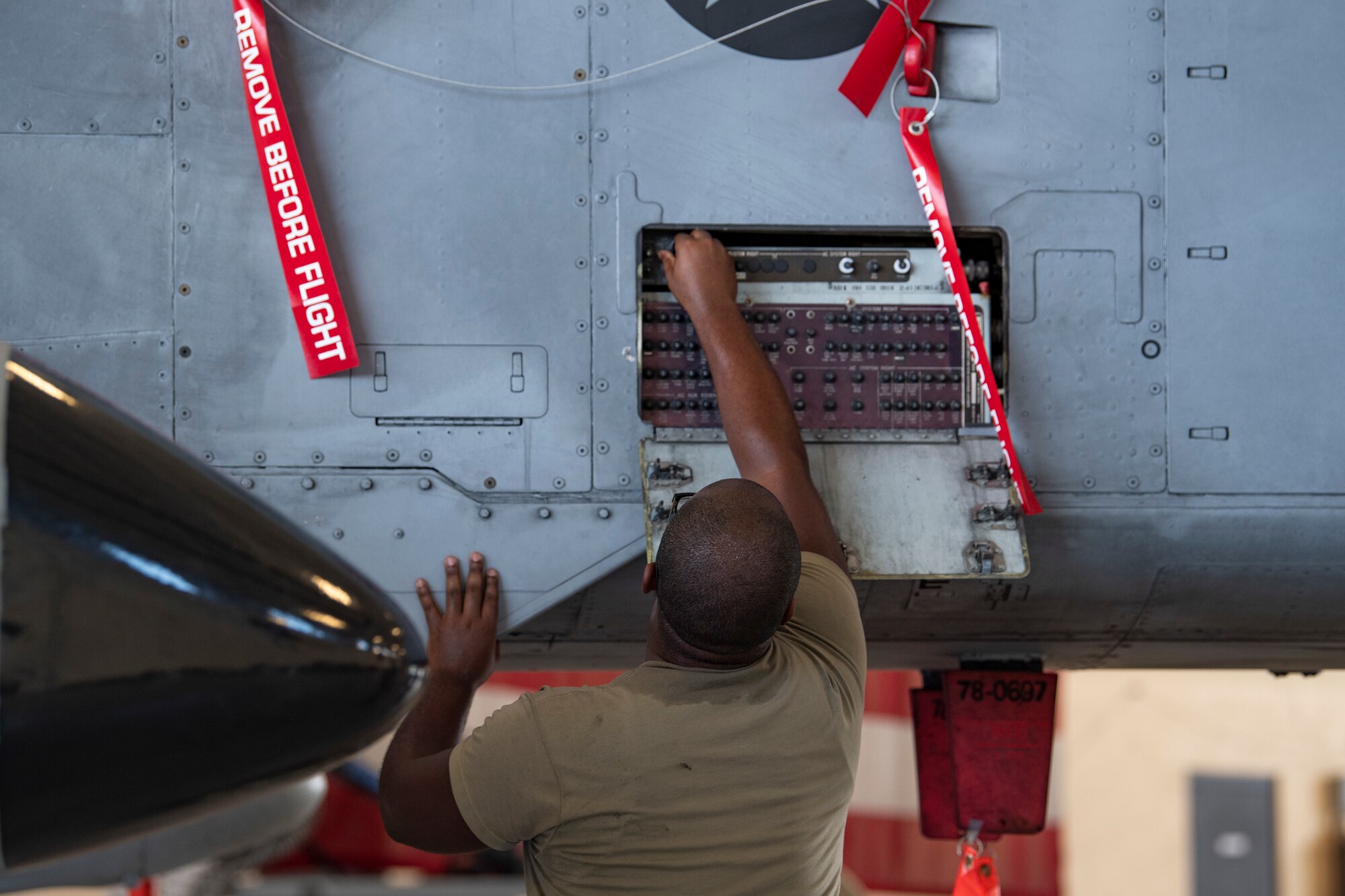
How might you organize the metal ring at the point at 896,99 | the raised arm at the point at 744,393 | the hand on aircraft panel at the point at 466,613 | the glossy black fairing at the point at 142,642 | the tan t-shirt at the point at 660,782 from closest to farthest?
1. the glossy black fairing at the point at 142,642
2. the tan t-shirt at the point at 660,782
3. the raised arm at the point at 744,393
4. the hand on aircraft panel at the point at 466,613
5. the metal ring at the point at 896,99

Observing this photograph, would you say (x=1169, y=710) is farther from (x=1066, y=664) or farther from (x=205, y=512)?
(x=205, y=512)

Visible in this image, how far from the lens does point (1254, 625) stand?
284 centimetres

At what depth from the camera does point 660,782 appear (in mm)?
1660

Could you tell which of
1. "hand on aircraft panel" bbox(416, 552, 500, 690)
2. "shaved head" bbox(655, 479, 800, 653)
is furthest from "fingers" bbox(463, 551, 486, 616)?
"shaved head" bbox(655, 479, 800, 653)

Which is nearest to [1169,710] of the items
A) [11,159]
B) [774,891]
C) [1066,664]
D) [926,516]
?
[1066,664]

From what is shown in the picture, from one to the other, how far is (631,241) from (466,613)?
91 cm

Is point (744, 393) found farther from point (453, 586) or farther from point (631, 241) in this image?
point (453, 586)

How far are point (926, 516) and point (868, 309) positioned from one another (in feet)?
1.64

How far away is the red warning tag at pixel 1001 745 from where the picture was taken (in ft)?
9.56

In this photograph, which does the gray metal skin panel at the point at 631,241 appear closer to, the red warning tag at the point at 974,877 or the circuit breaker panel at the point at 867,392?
the circuit breaker panel at the point at 867,392

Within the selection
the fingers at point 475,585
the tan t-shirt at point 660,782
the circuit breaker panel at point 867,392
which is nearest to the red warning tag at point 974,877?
the circuit breaker panel at point 867,392

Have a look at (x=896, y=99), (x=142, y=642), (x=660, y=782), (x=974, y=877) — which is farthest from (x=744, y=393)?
(x=142, y=642)

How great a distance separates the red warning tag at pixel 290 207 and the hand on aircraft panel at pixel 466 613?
540 mm

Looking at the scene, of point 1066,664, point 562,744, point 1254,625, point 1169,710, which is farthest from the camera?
point 1169,710
